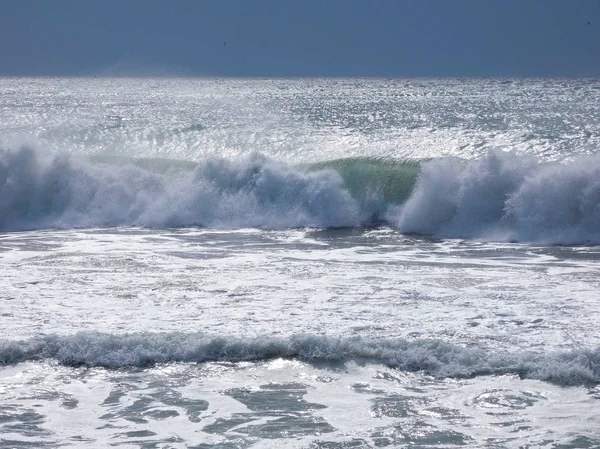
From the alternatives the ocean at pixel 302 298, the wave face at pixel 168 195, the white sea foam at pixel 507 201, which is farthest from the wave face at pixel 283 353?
the wave face at pixel 168 195

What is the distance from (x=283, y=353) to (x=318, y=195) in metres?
11.0

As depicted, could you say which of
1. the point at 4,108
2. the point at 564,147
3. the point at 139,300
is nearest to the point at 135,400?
the point at 139,300

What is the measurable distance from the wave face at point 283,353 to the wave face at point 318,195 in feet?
25.4

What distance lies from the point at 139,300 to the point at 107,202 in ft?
31.4

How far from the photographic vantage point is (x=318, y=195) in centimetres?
2011

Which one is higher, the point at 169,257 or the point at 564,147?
the point at 564,147

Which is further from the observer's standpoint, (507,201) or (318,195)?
(318,195)

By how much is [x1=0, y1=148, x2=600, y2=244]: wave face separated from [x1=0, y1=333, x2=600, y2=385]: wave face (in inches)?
305

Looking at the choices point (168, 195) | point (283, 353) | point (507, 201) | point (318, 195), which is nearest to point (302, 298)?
point (283, 353)

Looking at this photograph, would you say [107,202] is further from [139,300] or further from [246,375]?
[246,375]

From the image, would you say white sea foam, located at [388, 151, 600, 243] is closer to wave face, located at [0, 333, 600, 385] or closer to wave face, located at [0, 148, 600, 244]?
wave face, located at [0, 148, 600, 244]

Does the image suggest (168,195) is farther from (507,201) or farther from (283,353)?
(283,353)

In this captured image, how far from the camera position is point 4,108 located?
53.5 meters

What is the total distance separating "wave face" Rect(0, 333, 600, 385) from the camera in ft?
28.6
